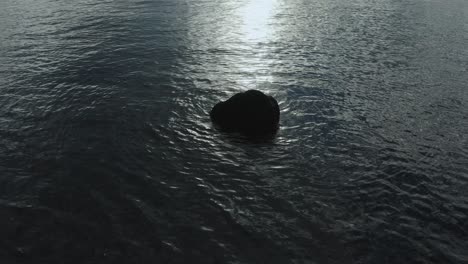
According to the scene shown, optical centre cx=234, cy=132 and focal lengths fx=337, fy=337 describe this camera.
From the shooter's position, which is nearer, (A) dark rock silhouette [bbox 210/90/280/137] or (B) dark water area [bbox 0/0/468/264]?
(B) dark water area [bbox 0/0/468/264]

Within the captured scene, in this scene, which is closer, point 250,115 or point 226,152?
point 226,152

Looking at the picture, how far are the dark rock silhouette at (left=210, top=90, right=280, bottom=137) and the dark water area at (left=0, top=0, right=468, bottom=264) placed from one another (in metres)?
1.19

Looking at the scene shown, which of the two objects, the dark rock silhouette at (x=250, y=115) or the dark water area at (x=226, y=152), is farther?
the dark rock silhouette at (x=250, y=115)

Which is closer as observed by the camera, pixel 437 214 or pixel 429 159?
pixel 437 214

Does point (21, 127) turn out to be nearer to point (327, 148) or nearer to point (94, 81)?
point (94, 81)

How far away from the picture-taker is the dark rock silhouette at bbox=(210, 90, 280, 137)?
88.4ft

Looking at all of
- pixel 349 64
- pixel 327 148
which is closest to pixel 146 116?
pixel 327 148

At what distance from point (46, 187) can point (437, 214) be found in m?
23.0

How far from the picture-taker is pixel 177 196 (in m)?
20.0

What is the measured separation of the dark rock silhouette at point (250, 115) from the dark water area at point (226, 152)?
3.91 ft

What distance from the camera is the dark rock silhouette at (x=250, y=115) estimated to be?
26953 millimetres

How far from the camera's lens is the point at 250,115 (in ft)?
89.2

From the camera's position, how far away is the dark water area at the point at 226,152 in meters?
17.2

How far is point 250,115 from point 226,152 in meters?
4.44
